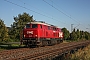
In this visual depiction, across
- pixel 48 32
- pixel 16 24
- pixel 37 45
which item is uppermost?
pixel 16 24

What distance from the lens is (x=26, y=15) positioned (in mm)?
51906

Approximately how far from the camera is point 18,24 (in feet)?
162

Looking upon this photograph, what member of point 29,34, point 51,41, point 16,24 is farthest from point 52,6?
point 16,24

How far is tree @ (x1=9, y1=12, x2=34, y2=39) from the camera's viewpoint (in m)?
48.5

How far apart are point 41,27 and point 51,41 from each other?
5856 millimetres

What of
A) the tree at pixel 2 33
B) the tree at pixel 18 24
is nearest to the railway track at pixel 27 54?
the tree at pixel 2 33

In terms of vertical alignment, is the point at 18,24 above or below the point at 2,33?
above

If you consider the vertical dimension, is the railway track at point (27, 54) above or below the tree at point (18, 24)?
below

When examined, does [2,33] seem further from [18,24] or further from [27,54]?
[27,54]

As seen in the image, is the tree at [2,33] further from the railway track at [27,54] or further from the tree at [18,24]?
the railway track at [27,54]

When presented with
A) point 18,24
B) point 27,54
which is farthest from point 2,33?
point 27,54

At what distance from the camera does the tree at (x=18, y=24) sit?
48.5 m

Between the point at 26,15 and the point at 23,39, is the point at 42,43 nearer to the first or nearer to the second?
the point at 23,39

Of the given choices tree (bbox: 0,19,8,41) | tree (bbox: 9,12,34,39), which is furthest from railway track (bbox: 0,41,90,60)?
tree (bbox: 9,12,34,39)
